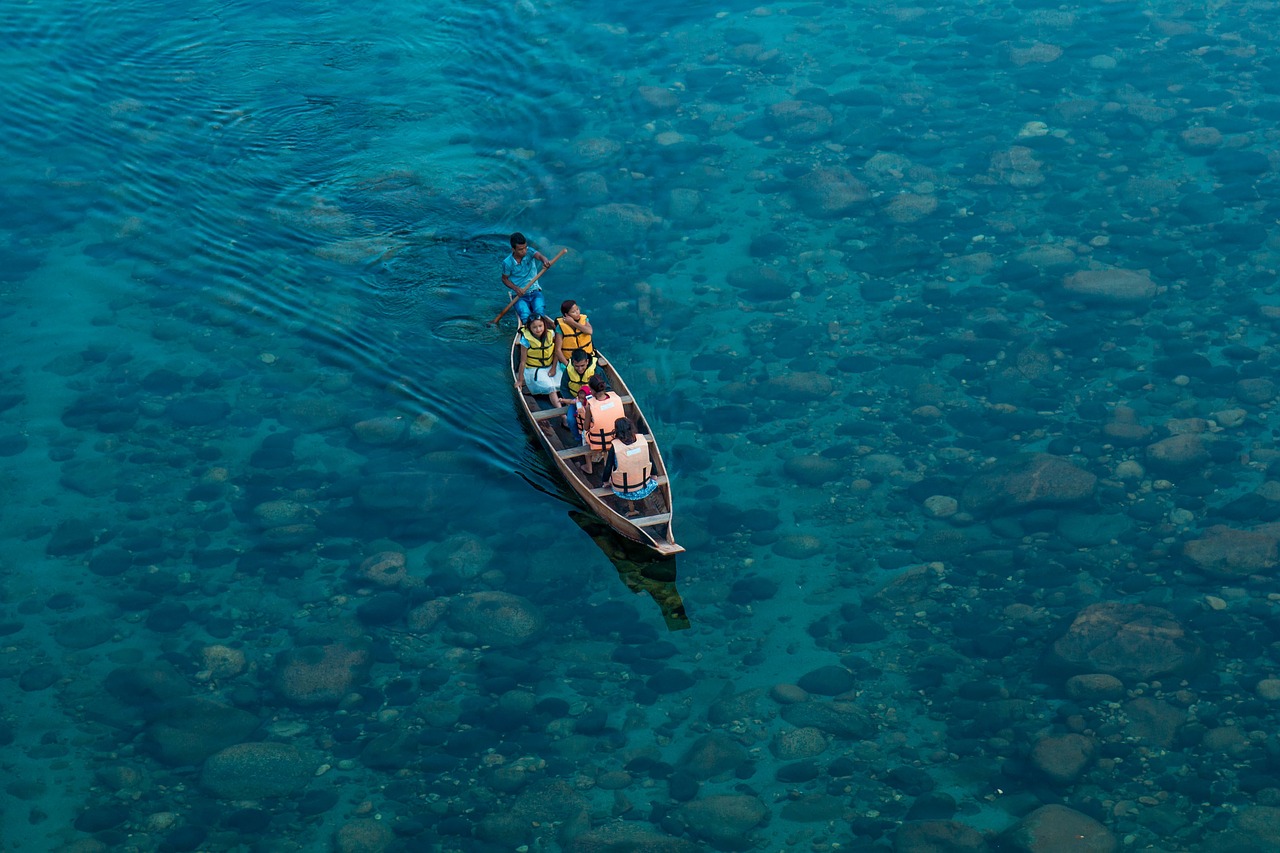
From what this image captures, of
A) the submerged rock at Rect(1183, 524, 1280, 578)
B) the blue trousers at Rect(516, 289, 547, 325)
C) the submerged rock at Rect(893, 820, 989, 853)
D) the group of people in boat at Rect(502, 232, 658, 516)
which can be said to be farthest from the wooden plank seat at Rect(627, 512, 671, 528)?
the submerged rock at Rect(1183, 524, 1280, 578)

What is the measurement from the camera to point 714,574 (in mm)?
17250

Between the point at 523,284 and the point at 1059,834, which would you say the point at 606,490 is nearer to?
the point at 523,284

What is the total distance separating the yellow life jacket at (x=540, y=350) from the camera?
62.1 feet

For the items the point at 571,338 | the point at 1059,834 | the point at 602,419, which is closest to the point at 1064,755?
the point at 1059,834

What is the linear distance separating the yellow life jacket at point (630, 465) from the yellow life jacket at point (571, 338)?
1.96 m

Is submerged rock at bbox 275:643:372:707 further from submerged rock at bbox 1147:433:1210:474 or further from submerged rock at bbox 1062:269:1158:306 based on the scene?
submerged rock at bbox 1062:269:1158:306

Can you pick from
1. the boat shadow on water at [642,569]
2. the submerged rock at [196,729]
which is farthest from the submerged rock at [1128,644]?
the submerged rock at [196,729]

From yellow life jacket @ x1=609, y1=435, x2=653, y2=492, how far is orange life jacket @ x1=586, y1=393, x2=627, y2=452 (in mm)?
413

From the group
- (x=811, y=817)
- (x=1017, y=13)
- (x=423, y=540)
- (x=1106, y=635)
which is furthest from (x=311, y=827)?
(x=1017, y=13)

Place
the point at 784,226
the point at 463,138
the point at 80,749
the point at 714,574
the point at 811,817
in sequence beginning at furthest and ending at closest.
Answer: the point at 463,138, the point at 784,226, the point at 714,574, the point at 80,749, the point at 811,817

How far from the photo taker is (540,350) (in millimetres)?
19000

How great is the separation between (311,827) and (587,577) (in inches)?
188

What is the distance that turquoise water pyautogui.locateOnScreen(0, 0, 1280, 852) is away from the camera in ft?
49.0

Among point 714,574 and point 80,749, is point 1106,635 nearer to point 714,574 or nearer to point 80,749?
point 714,574
